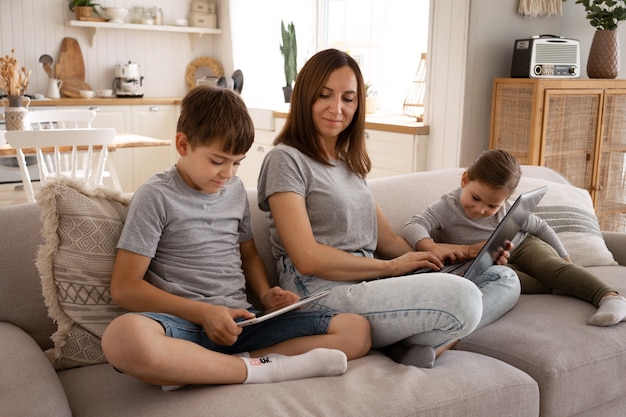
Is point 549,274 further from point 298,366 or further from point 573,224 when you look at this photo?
point 298,366

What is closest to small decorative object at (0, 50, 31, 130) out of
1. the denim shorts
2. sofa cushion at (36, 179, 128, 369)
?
sofa cushion at (36, 179, 128, 369)

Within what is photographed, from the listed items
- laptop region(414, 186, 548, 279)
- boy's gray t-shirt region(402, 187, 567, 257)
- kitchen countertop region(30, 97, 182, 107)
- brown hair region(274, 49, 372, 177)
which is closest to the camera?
laptop region(414, 186, 548, 279)

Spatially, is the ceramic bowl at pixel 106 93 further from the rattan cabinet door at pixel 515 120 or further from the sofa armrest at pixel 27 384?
the sofa armrest at pixel 27 384

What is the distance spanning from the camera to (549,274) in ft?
6.66

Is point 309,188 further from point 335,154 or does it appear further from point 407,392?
point 407,392

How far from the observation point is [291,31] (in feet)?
16.7

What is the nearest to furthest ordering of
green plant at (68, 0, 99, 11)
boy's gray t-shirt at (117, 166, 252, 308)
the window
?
boy's gray t-shirt at (117, 166, 252, 308)
the window
green plant at (68, 0, 99, 11)

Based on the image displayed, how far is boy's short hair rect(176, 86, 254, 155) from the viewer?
1563mm

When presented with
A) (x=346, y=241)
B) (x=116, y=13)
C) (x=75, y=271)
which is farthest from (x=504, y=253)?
(x=116, y=13)

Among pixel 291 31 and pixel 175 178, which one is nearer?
pixel 175 178

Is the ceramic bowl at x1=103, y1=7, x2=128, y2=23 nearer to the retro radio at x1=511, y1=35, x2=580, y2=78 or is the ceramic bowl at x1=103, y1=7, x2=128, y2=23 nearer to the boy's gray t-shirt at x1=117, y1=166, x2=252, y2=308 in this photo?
the retro radio at x1=511, y1=35, x2=580, y2=78

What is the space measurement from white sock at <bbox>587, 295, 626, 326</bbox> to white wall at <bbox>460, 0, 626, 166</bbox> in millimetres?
1871

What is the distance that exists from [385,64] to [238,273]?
3409 millimetres

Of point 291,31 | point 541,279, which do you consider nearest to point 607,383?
point 541,279
